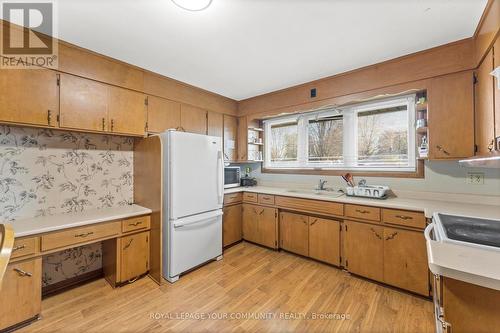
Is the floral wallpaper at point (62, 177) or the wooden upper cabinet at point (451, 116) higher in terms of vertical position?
the wooden upper cabinet at point (451, 116)

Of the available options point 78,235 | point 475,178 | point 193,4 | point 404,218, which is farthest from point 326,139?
point 78,235

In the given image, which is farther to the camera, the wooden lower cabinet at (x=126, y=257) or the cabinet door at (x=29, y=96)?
the wooden lower cabinet at (x=126, y=257)

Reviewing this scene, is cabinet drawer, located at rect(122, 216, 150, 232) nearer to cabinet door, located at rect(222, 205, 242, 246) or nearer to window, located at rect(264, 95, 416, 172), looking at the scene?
cabinet door, located at rect(222, 205, 242, 246)

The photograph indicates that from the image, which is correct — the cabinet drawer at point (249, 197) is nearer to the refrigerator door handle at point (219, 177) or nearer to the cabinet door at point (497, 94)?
the refrigerator door handle at point (219, 177)

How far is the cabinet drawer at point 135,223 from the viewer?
2.20m

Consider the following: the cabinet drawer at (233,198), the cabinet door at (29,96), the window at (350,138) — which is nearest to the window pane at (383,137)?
the window at (350,138)

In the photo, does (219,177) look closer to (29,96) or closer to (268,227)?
(268,227)

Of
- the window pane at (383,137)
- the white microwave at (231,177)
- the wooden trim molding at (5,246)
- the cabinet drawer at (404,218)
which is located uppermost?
the window pane at (383,137)

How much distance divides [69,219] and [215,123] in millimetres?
2190

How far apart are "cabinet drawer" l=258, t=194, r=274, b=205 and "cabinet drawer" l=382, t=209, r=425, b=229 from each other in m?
1.40

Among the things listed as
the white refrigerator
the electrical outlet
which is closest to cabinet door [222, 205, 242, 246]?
the white refrigerator

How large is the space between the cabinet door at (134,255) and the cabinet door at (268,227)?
155 centimetres

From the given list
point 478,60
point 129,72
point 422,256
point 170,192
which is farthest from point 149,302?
point 478,60

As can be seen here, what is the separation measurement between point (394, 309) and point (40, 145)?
3605 millimetres
